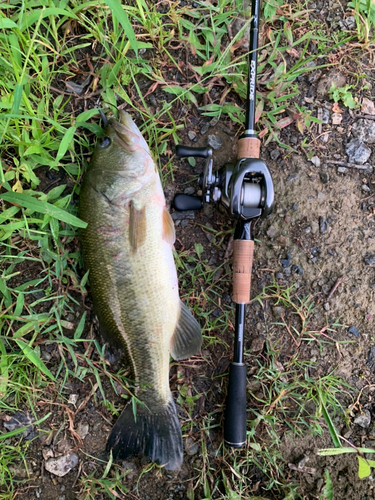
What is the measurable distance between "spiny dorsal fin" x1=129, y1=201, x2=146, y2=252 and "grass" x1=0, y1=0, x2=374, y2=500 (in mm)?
463

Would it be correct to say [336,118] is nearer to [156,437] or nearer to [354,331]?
[354,331]

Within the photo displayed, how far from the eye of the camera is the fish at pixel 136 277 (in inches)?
87.8

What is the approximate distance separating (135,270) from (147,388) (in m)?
0.80

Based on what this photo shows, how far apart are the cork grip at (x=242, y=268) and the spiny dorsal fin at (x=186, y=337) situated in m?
0.34

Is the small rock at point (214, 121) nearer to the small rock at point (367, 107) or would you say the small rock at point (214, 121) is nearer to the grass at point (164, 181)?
the grass at point (164, 181)

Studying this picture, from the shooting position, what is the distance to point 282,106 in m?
2.62

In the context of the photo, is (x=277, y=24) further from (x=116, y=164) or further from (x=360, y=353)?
(x=360, y=353)

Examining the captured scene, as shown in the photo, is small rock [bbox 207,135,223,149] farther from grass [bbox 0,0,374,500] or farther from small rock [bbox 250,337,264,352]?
small rock [bbox 250,337,264,352]

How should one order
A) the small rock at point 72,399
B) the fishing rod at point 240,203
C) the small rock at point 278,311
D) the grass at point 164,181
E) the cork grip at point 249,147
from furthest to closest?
the small rock at point 278,311 → the small rock at point 72,399 → the grass at point 164,181 → the cork grip at point 249,147 → the fishing rod at point 240,203

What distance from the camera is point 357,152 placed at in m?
2.67

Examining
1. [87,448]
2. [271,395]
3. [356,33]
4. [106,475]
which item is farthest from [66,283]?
[356,33]

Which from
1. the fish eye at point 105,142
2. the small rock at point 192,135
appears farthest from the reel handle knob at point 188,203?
the fish eye at point 105,142

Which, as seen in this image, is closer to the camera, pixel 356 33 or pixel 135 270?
pixel 135 270

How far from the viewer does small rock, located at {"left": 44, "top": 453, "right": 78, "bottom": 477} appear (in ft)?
8.15
